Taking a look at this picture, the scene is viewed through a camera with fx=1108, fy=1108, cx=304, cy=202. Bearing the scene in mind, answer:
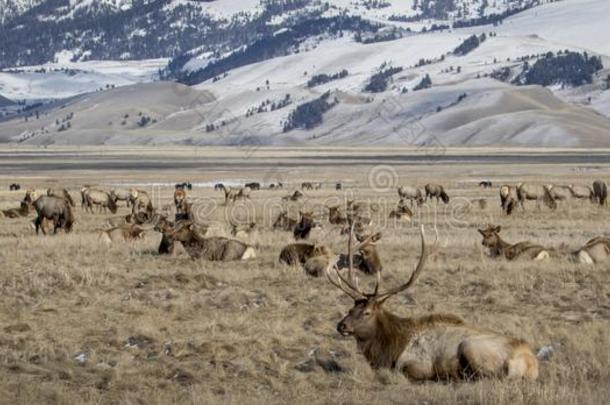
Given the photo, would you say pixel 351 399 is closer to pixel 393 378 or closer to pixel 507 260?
pixel 393 378

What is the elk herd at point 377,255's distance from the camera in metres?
10.0

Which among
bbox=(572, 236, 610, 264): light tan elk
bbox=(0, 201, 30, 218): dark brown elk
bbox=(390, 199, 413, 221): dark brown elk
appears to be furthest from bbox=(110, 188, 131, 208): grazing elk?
bbox=(572, 236, 610, 264): light tan elk

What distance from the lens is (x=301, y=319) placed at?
48.2 feet

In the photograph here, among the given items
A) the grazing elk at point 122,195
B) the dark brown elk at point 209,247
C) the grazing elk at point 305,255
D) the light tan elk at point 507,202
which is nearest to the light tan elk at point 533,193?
the light tan elk at point 507,202

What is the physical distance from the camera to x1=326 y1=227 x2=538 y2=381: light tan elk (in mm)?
9859

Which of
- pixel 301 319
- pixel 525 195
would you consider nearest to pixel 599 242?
pixel 301 319

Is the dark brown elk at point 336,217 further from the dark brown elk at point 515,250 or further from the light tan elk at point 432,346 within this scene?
the light tan elk at point 432,346

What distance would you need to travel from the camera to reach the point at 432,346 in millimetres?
10367

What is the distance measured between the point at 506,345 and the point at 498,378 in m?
0.32

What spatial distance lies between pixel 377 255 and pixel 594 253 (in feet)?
13.0

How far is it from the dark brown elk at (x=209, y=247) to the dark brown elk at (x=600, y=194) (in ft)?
76.8

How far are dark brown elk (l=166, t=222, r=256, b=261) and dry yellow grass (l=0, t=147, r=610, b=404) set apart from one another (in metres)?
0.35

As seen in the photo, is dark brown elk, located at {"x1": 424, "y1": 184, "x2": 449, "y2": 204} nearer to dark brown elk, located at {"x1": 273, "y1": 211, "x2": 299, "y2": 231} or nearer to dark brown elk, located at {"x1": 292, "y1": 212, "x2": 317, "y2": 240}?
dark brown elk, located at {"x1": 273, "y1": 211, "x2": 299, "y2": 231}

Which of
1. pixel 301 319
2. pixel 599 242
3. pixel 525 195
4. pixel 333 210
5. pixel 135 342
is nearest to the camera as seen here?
pixel 135 342
